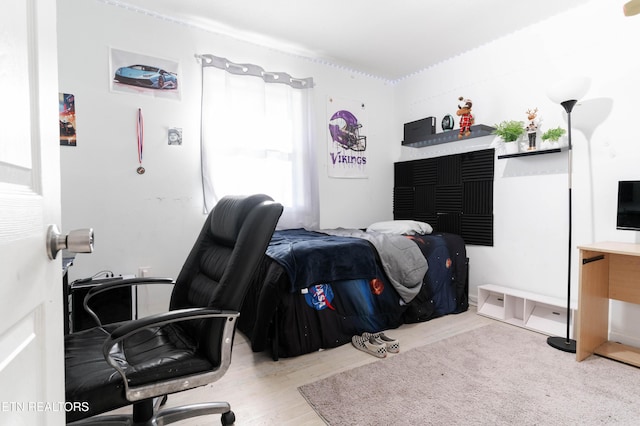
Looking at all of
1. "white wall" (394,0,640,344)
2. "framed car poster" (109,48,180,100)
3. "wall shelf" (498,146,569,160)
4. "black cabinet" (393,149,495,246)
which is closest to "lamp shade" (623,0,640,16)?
"white wall" (394,0,640,344)

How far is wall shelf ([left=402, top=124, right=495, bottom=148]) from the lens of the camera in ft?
10.5

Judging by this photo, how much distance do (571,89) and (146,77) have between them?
341 cm

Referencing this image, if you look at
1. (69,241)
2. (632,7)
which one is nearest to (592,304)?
(632,7)

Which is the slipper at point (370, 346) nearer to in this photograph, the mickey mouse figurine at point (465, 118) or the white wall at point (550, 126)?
the white wall at point (550, 126)

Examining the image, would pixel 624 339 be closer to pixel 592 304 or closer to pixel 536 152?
pixel 592 304

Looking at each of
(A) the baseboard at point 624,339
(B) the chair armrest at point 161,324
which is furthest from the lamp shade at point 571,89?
(B) the chair armrest at point 161,324

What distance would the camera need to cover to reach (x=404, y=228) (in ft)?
10.8

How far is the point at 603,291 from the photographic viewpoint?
7.79ft

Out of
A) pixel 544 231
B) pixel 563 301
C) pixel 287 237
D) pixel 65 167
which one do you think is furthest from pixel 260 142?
pixel 563 301

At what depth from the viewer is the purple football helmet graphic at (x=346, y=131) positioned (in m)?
3.93

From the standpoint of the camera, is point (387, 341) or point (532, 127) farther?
point (532, 127)

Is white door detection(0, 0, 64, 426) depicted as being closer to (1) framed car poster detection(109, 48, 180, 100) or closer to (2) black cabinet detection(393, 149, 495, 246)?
(1) framed car poster detection(109, 48, 180, 100)

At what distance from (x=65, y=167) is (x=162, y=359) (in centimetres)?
215

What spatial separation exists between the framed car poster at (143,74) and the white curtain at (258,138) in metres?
0.27
